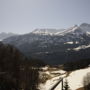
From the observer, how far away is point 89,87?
6969 centimetres

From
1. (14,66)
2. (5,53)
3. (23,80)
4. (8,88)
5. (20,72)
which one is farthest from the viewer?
(5,53)

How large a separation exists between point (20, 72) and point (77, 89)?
5564 centimetres

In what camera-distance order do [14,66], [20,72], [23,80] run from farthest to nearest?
1. [14,66]
2. [20,72]
3. [23,80]

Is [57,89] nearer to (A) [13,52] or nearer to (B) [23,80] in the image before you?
(B) [23,80]

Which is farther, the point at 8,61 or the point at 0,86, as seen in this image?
the point at 8,61

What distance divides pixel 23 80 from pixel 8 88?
2937cm

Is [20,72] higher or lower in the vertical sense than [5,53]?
lower

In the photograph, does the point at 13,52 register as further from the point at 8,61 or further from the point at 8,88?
the point at 8,88

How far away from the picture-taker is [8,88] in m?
85.1

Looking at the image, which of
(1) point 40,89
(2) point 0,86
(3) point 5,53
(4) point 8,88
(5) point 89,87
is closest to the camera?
(5) point 89,87

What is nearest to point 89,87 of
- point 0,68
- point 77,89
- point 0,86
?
point 77,89

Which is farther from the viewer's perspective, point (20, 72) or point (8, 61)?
point (8, 61)

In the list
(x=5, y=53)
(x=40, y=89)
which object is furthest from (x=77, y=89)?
(x=5, y=53)

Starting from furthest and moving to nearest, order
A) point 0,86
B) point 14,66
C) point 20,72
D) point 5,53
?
point 5,53 < point 14,66 < point 20,72 < point 0,86
